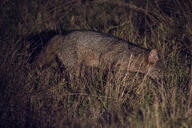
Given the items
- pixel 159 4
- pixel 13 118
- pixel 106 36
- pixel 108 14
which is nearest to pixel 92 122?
pixel 13 118

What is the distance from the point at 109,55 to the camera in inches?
203

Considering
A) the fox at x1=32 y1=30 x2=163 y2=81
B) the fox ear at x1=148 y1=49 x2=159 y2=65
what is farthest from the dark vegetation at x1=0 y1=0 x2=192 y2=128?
the fox ear at x1=148 y1=49 x2=159 y2=65

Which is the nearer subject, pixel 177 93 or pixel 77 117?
pixel 77 117

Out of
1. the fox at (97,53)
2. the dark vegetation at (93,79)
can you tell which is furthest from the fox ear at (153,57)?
the dark vegetation at (93,79)

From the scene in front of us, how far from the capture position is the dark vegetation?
3512 millimetres

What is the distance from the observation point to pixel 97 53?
205 inches

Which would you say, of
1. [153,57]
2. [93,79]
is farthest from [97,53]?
[153,57]

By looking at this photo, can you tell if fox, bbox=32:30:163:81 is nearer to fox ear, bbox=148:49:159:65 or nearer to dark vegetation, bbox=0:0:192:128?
fox ear, bbox=148:49:159:65

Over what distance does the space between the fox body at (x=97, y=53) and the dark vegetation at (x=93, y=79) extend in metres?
0.20

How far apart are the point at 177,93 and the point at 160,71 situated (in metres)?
0.66

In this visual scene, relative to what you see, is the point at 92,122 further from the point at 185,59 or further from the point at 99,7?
the point at 99,7

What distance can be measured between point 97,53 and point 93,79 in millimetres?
655

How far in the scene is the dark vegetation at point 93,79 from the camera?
351cm

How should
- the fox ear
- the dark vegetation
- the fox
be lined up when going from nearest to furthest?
1. the dark vegetation
2. the fox ear
3. the fox
